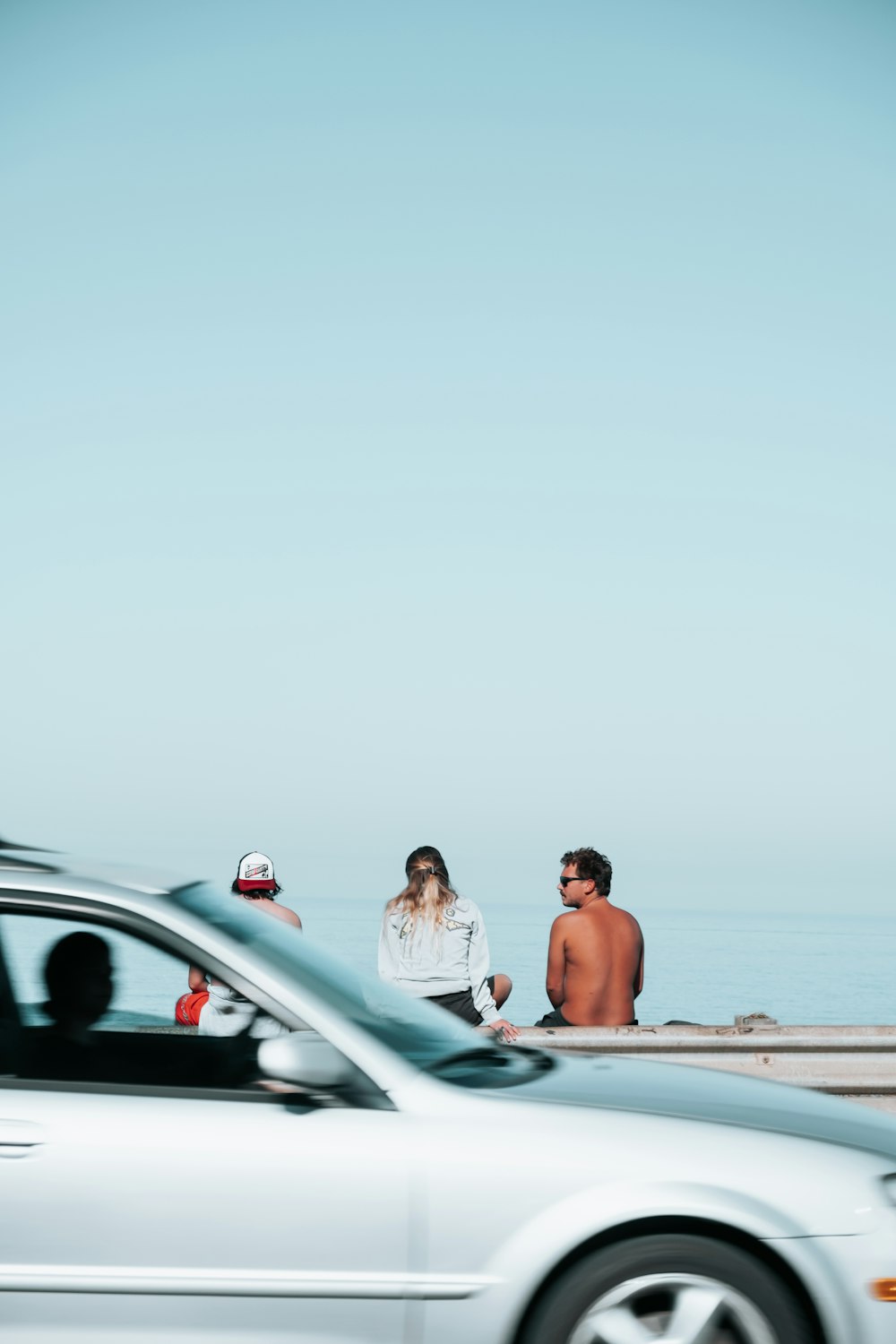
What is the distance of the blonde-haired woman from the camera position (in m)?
7.56

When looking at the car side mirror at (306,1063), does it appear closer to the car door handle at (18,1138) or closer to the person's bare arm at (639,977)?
the car door handle at (18,1138)

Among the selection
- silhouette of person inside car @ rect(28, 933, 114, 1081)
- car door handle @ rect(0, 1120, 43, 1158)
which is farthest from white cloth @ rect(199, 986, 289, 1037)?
car door handle @ rect(0, 1120, 43, 1158)

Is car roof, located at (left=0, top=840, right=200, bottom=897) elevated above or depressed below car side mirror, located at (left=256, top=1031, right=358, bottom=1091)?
above

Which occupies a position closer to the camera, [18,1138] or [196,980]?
[18,1138]

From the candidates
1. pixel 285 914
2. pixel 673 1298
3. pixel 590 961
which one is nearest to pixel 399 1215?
pixel 673 1298

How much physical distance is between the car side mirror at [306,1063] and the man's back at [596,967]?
484cm

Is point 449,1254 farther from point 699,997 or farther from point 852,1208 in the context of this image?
point 699,997

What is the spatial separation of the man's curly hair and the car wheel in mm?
4986

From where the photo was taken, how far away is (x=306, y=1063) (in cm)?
333

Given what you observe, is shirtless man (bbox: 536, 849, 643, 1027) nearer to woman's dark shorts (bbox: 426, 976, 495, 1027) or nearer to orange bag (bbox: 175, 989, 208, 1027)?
woman's dark shorts (bbox: 426, 976, 495, 1027)

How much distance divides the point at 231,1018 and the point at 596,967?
4510mm

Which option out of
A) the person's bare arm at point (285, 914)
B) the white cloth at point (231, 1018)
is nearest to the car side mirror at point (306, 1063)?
the white cloth at point (231, 1018)

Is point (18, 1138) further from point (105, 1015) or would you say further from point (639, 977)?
point (639, 977)

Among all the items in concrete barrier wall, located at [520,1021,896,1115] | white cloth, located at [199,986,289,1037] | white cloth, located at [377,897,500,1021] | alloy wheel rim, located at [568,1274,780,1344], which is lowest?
alloy wheel rim, located at [568,1274,780,1344]
